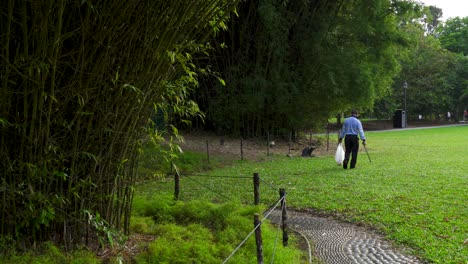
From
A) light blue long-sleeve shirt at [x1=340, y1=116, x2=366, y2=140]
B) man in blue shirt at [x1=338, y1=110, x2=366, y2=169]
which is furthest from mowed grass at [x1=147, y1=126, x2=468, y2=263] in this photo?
light blue long-sleeve shirt at [x1=340, y1=116, x2=366, y2=140]

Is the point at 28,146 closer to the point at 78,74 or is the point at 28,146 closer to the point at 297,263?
the point at 78,74

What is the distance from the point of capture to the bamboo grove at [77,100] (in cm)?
284

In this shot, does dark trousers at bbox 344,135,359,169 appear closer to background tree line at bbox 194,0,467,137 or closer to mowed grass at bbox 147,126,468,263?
mowed grass at bbox 147,126,468,263

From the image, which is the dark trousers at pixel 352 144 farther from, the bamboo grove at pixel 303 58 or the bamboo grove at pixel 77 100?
the bamboo grove at pixel 77 100

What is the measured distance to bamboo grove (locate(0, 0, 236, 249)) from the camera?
2.84 metres

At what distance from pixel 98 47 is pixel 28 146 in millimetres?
838

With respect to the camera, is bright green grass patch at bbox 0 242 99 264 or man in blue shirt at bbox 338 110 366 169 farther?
man in blue shirt at bbox 338 110 366 169

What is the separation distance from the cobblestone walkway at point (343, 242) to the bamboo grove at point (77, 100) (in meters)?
2.10

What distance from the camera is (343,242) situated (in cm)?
472

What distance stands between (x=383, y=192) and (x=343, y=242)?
2.70m

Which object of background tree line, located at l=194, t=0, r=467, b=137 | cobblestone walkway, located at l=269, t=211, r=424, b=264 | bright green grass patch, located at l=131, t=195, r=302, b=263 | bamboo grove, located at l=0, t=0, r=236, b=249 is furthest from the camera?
background tree line, located at l=194, t=0, r=467, b=137

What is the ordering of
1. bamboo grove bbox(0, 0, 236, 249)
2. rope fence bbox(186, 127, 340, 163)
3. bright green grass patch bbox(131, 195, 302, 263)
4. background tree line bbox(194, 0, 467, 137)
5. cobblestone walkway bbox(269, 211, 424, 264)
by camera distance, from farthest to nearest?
background tree line bbox(194, 0, 467, 137) < rope fence bbox(186, 127, 340, 163) < cobblestone walkway bbox(269, 211, 424, 264) < bright green grass patch bbox(131, 195, 302, 263) < bamboo grove bbox(0, 0, 236, 249)

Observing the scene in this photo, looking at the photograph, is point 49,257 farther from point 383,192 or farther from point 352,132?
point 352,132

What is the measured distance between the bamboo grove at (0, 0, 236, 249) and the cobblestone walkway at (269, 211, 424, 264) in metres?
2.10
